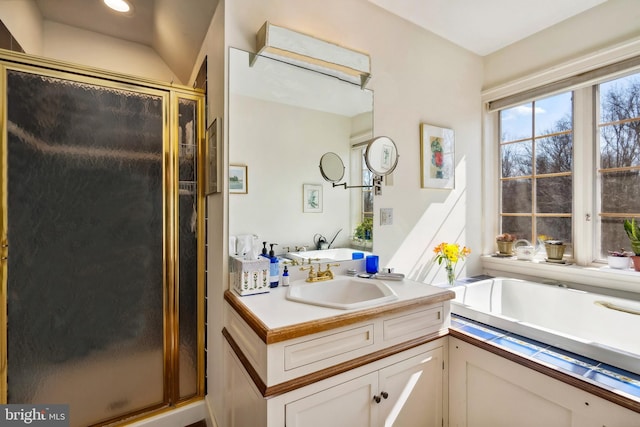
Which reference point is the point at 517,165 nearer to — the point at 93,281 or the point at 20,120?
the point at 93,281

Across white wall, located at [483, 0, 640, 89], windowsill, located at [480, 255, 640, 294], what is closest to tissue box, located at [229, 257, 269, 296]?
windowsill, located at [480, 255, 640, 294]

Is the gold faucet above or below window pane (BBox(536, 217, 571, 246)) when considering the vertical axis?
below

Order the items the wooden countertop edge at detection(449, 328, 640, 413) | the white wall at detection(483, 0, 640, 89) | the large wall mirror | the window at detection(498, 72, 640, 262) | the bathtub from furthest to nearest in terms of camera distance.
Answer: the window at detection(498, 72, 640, 262)
the white wall at detection(483, 0, 640, 89)
the large wall mirror
the bathtub
the wooden countertop edge at detection(449, 328, 640, 413)

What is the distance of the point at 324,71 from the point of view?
175 centimetres

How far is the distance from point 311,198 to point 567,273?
1.98 m

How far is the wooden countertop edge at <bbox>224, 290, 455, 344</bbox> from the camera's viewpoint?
40.3 inches

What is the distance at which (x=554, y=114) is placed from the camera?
2.29m

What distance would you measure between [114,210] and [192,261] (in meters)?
0.52

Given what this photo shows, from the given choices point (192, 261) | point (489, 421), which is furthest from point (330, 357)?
point (192, 261)

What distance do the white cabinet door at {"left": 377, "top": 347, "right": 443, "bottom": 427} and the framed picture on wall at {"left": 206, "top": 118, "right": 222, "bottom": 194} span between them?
1244 mm

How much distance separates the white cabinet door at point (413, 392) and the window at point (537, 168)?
63.4 inches

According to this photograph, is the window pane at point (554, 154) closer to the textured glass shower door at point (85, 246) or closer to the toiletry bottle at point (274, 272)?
the toiletry bottle at point (274, 272)

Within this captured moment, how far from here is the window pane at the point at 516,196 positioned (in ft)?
8.09

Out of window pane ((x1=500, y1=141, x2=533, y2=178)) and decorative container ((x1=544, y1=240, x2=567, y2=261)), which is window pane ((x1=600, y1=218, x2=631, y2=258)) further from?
window pane ((x1=500, y1=141, x2=533, y2=178))
